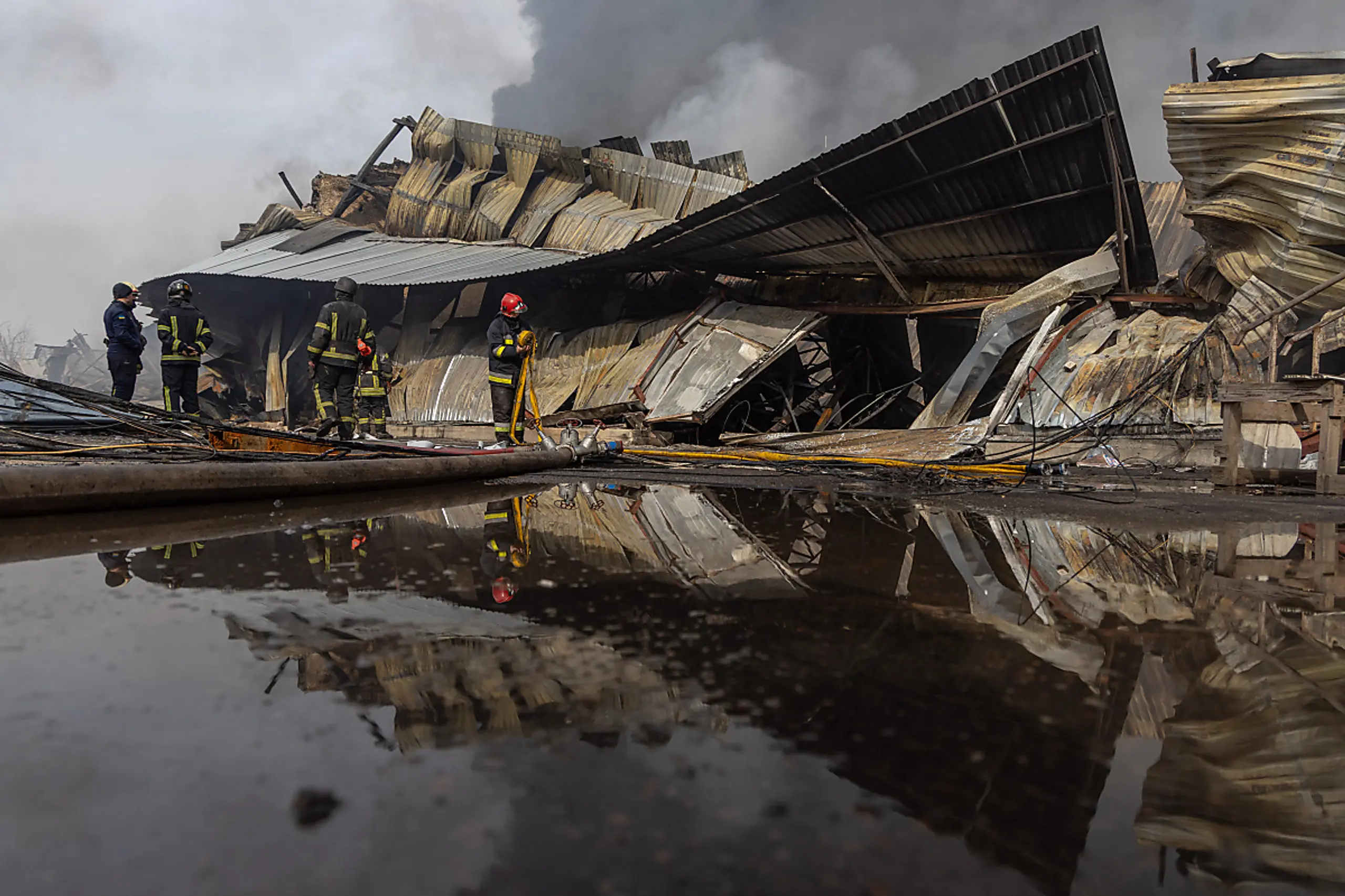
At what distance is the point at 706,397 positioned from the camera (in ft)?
34.4

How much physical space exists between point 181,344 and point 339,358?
208 cm

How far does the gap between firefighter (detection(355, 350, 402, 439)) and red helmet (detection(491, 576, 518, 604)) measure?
7483mm

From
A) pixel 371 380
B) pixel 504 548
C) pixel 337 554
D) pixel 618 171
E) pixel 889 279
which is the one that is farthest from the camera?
pixel 618 171

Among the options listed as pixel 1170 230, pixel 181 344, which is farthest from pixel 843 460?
pixel 1170 230

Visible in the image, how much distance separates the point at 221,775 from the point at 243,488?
3.12 metres

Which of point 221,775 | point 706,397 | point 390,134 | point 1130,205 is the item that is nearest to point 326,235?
point 390,134

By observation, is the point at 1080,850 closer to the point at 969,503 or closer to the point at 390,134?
the point at 969,503

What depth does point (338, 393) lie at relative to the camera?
855 cm

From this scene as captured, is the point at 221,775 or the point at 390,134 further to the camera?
the point at 390,134

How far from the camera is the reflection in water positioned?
1.13m

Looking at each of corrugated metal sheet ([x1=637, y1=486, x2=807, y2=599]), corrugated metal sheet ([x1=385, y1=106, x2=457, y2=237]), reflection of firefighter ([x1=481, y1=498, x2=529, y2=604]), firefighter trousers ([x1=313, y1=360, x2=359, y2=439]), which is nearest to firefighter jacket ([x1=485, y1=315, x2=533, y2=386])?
firefighter trousers ([x1=313, y1=360, x2=359, y2=439])

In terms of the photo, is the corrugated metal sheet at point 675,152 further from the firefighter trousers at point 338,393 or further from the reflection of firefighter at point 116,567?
the reflection of firefighter at point 116,567

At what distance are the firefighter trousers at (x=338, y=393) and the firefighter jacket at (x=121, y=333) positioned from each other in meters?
2.43

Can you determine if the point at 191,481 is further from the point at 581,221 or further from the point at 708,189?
the point at 581,221
